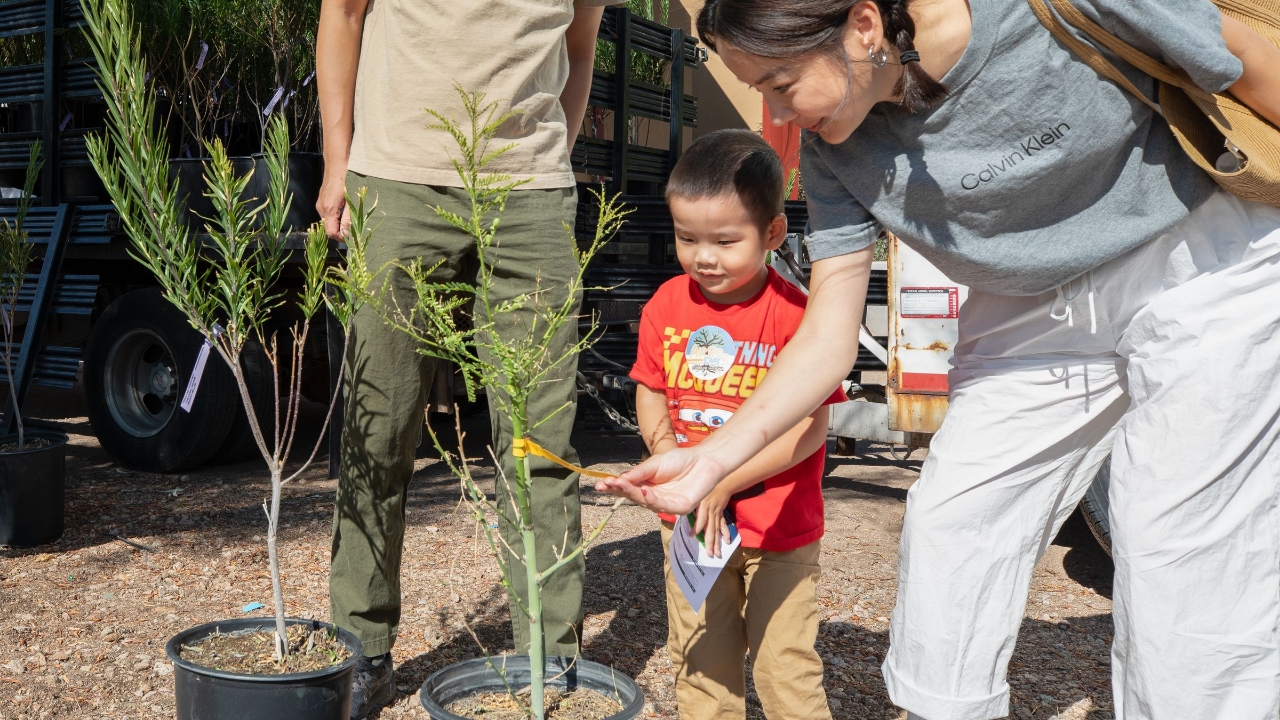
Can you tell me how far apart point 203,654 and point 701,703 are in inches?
40.4

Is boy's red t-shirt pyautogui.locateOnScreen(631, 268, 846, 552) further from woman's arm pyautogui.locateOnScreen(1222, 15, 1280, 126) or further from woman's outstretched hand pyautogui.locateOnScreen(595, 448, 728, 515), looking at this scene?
woman's arm pyautogui.locateOnScreen(1222, 15, 1280, 126)

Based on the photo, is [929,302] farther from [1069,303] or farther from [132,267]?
[132,267]

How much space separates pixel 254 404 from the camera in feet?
16.7

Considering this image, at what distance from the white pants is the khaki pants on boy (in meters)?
0.30

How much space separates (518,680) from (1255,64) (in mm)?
1490

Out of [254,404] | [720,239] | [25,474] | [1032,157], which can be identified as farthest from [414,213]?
[254,404]

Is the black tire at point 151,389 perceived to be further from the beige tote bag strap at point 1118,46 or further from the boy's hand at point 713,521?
the beige tote bag strap at point 1118,46

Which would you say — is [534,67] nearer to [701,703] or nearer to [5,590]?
[701,703]

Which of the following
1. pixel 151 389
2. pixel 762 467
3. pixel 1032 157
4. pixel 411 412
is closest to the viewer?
pixel 1032 157

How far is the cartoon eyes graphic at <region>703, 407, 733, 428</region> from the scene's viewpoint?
2.25m

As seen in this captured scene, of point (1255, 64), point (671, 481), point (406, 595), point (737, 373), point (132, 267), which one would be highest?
point (1255, 64)

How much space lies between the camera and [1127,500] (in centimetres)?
169

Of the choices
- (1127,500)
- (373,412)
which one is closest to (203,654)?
(373,412)

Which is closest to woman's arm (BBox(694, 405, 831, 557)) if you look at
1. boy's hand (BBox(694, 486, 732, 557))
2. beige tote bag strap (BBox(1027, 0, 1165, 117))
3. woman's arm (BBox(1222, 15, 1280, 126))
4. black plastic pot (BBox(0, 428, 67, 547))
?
boy's hand (BBox(694, 486, 732, 557))
